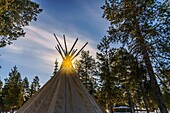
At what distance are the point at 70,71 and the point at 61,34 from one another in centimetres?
295

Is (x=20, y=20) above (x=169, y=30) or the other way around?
above

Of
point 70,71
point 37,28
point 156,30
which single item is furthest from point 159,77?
point 37,28

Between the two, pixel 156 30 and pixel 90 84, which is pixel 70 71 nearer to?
pixel 156 30

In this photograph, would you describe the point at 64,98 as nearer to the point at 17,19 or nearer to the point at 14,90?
the point at 17,19

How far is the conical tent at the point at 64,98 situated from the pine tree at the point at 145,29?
5003 millimetres

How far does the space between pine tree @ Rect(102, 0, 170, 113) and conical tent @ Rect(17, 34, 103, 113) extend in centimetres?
500

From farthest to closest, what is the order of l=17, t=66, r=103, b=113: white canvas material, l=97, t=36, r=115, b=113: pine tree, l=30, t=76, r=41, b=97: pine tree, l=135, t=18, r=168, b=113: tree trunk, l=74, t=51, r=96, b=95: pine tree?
1. l=30, t=76, r=41, b=97: pine tree
2. l=74, t=51, r=96, b=95: pine tree
3. l=97, t=36, r=115, b=113: pine tree
4. l=135, t=18, r=168, b=113: tree trunk
5. l=17, t=66, r=103, b=113: white canvas material

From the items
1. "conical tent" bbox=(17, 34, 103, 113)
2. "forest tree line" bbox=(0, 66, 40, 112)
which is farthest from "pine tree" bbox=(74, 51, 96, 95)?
"conical tent" bbox=(17, 34, 103, 113)

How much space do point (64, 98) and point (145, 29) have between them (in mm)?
6921

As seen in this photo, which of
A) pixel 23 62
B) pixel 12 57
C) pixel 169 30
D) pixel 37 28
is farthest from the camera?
pixel 23 62

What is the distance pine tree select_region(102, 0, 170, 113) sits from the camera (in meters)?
9.38

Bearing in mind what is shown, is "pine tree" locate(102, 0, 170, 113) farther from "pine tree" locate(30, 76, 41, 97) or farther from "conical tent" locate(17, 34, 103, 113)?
"pine tree" locate(30, 76, 41, 97)

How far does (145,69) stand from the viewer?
10.4 meters

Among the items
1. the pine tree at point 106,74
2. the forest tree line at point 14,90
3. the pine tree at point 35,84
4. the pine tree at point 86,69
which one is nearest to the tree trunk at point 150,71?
the pine tree at point 106,74
